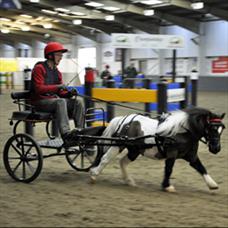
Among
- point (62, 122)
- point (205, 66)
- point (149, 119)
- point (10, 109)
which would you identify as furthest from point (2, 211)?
point (205, 66)

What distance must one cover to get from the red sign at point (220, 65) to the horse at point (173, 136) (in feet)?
78.6

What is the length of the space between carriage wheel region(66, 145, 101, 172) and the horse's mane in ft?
3.60

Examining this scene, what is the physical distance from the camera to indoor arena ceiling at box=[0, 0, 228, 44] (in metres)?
26.0

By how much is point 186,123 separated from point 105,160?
3.57 ft

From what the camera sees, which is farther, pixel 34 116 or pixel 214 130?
pixel 34 116

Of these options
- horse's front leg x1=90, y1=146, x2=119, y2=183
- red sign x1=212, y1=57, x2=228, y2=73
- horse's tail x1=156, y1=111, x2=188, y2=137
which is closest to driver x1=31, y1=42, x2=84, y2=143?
horse's front leg x1=90, y1=146, x2=119, y2=183

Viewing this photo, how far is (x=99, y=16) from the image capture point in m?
30.1

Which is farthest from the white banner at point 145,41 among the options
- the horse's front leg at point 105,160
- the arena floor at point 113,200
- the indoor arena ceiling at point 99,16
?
the horse's front leg at point 105,160

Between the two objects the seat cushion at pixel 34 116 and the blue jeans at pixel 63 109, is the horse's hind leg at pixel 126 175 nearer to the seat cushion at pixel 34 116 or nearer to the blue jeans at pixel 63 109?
the blue jeans at pixel 63 109

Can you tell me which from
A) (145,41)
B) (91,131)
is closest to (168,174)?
(91,131)

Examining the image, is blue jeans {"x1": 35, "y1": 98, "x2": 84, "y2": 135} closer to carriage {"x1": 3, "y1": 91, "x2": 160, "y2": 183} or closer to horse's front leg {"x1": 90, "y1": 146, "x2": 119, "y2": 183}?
carriage {"x1": 3, "y1": 91, "x2": 160, "y2": 183}

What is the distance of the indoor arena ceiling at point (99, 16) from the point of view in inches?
1022

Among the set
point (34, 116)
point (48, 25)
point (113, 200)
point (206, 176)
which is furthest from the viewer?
point (48, 25)

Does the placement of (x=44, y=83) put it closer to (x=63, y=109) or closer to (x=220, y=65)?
(x=63, y=109)
